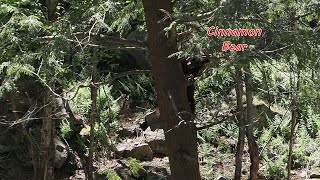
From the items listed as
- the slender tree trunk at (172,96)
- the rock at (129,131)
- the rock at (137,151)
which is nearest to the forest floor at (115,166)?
the rock at (137,151)

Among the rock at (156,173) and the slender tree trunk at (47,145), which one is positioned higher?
the slender tree trunk at (47,145)

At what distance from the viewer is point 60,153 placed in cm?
873

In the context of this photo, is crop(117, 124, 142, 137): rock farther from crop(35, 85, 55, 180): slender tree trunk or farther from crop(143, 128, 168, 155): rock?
crop(35, 85, 55, 180): slender tree trunk

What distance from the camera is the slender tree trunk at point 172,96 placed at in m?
4.76

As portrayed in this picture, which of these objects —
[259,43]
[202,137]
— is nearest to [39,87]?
[202,137]

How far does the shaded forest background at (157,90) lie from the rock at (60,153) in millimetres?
23

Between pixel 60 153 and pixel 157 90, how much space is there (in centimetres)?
445

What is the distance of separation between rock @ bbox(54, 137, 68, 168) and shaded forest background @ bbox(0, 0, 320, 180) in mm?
23

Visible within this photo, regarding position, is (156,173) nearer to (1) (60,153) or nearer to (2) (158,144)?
(2) (158,144)

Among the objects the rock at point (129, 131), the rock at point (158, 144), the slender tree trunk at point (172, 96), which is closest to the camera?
the slender tree trunk at point (172, 96)

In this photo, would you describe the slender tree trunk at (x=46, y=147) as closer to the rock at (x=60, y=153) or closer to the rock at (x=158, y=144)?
the rock at (x=60, y=153)

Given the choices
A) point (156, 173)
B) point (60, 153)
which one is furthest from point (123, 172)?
point (60, 153)

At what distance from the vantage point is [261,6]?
4.16 metres

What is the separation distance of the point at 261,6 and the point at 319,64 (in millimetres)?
845
